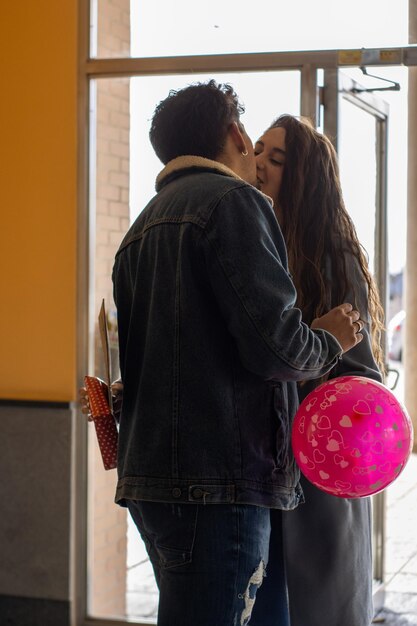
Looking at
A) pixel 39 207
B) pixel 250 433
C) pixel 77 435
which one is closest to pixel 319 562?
pixel 250 433

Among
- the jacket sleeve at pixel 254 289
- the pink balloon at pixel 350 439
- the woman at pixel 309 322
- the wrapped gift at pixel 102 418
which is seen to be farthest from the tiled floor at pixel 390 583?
the jacket sleeve at pixel 254 289

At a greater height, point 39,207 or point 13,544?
point 39,207

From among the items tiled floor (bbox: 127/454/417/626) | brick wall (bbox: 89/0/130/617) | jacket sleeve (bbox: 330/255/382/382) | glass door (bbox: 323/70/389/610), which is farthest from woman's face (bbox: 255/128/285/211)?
tiled floor (bbox: 127/454/417/626)

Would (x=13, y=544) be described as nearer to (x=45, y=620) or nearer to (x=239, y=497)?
(x=45, y=620)

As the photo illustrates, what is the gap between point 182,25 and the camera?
3508 millimetres

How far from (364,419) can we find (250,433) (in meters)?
0.29

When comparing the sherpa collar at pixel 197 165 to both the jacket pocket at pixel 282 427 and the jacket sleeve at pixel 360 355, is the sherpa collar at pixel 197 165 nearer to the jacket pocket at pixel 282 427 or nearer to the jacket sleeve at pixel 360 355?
the jacket pocket at pixel 282 427

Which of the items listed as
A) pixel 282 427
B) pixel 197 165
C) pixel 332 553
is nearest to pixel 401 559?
pixel 332 553

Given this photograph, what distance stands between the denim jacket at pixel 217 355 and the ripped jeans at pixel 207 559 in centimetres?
3

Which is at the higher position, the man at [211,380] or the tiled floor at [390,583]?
the man at [211,380]

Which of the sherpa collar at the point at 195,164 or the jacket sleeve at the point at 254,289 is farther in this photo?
the sherpa collar at the point at 195,164

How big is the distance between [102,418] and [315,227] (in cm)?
79

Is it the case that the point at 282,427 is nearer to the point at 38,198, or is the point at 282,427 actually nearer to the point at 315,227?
the point at 315,227

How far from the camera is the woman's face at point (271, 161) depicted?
2477 millimetres
